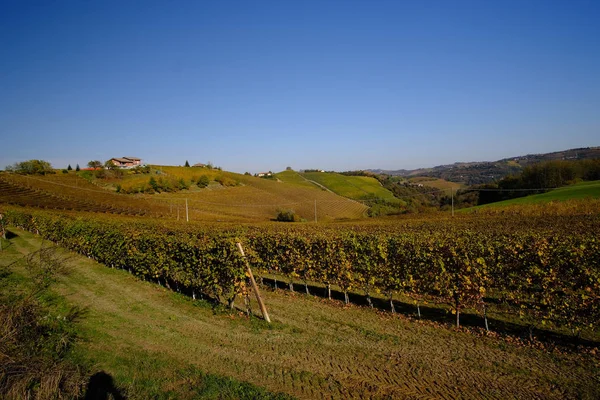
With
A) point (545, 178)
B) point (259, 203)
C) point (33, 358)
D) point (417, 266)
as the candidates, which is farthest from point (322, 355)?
point (545, 178)

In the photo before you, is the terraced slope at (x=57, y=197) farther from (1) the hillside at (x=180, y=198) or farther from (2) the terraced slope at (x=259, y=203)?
(2) the terraced slope at (x=259, y=203)

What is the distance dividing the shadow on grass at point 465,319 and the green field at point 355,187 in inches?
3252

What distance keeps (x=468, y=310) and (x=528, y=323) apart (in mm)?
1888

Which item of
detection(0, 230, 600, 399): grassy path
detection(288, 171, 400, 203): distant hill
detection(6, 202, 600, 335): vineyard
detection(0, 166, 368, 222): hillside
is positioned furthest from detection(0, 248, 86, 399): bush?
detection(288, 171, 400, 203): distant hill

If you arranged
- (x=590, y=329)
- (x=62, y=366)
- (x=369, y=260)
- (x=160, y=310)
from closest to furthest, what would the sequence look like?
1. (x=62, y=366)
2. (x=590, y=329)
3. (x=160, y=310)
4. (x=369, y=260)

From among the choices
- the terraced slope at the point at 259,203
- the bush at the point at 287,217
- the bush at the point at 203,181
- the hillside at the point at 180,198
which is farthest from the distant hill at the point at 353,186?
the bush at the point at 287,217

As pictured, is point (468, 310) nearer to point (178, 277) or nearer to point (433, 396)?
point (433, 396)

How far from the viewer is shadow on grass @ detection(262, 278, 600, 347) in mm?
9328

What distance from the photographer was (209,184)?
84.9 m

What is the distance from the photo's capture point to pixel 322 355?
828 cm

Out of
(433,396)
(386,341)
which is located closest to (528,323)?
(386,341)

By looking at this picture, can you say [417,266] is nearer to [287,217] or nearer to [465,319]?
[465,319]

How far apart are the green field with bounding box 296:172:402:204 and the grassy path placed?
86742mm

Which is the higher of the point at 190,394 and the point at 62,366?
the point at 62,366
